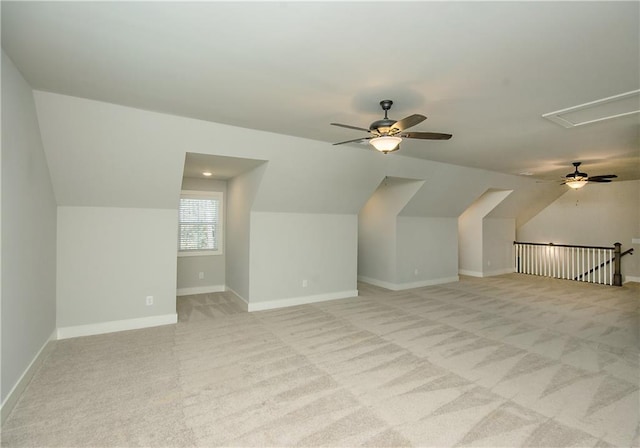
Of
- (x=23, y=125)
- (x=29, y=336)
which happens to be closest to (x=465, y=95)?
(x=23, y=125)

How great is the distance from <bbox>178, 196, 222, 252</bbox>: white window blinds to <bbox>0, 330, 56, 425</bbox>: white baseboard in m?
2.88

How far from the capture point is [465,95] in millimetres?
2936

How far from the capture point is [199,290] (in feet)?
20.6

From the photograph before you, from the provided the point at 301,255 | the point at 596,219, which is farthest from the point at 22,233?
the point at 596,219

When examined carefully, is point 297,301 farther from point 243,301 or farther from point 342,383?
point 342,383

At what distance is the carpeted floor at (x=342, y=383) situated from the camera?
219 centimetres

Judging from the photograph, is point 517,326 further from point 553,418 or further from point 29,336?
point 29,336

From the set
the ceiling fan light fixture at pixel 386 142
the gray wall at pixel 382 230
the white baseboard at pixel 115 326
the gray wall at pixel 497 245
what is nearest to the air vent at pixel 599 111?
the ceiling fan light fixture at pixel 386 142

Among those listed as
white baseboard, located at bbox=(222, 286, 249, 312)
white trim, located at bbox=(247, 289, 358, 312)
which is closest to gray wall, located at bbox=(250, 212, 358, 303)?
white trim, located at bbox=(247, 289, 358, 312)

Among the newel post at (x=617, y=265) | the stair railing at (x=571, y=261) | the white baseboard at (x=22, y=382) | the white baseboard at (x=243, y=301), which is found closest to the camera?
the white baseboard at (x=22, y=382)

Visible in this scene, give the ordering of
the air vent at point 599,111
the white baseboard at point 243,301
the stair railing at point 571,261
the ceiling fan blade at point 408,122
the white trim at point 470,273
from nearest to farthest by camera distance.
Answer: the ceiling fan blade at point 408,122
the air vent at point 599,111
the white baseboard at point 243,301
the stair railing at point 571,261
the white trim at point 470,273

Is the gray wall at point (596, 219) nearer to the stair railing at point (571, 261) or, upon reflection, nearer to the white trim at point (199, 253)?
the stair railing at point (571, 261)

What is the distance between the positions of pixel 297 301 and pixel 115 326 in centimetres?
272

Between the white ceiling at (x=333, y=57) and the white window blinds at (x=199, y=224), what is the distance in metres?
2.97
